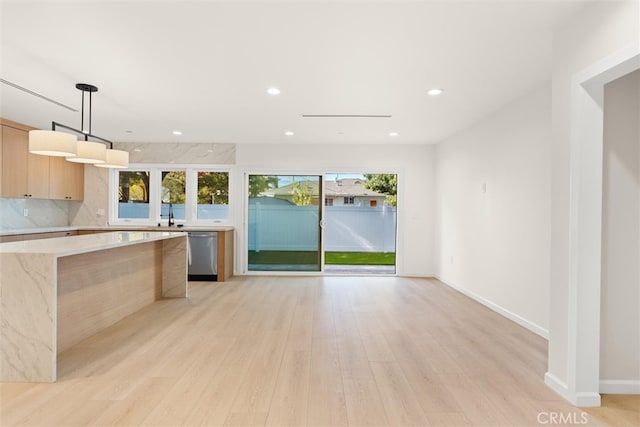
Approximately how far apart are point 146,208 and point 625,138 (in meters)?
6.82

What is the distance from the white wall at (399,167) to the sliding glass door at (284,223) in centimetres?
27

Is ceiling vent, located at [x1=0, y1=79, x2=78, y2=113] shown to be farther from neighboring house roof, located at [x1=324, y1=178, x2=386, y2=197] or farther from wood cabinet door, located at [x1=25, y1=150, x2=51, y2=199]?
neighboring house roof, located at [x1=324, y1=178, x2=386, y2=197]

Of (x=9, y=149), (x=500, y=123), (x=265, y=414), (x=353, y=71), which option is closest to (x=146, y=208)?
(x=9, y=149)

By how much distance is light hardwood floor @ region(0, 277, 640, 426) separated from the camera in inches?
75.2

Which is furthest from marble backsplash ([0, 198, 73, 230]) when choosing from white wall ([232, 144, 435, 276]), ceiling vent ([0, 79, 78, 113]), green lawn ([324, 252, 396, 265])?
green lawn ([324, 252, 396, 265])

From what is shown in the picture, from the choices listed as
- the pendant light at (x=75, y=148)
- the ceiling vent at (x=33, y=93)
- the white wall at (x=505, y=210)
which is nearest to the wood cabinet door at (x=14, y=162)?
the ceiling vent at (x=33, y=93)

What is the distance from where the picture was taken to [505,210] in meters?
3.88

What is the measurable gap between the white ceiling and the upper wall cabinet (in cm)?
40

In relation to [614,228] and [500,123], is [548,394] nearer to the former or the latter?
[614,228]

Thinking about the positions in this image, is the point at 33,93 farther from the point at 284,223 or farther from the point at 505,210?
the point at 505,210

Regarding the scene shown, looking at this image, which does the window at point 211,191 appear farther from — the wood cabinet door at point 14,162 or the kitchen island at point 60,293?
the wood cabinet door at point 14,162

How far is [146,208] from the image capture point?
20.6 ft

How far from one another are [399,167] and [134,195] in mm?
5167

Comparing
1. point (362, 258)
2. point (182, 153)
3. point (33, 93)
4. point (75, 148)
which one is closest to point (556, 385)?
point (75, 148)
